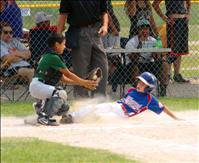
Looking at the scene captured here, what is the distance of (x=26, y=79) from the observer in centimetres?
1306

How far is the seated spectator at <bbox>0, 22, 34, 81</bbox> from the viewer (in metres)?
12.9

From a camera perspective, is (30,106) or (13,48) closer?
(30,106)

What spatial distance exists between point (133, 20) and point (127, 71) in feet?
3.99

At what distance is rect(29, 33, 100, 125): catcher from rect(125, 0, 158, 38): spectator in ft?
11.5

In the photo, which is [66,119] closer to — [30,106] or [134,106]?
[134,106]

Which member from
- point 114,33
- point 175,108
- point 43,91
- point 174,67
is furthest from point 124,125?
point 174,67

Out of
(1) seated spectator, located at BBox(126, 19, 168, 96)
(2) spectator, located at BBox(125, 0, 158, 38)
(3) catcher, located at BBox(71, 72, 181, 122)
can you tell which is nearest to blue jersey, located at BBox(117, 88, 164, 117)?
(3) catcher, located at BBox(71, 72, 181, 122)

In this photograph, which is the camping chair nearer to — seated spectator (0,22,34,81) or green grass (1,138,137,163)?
seated spectator (0,22,34,81)

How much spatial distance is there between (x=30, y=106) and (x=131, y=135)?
3.12m

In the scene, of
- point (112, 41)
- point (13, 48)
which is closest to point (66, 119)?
point (13, 48)

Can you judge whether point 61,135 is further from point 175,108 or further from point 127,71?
point 127,71

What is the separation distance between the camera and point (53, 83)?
1098 centimetres

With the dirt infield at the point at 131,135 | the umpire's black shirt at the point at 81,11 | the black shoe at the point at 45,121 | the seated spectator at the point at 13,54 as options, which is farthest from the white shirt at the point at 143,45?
the black shoe at the point at 45,121

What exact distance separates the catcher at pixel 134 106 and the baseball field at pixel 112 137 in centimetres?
9
